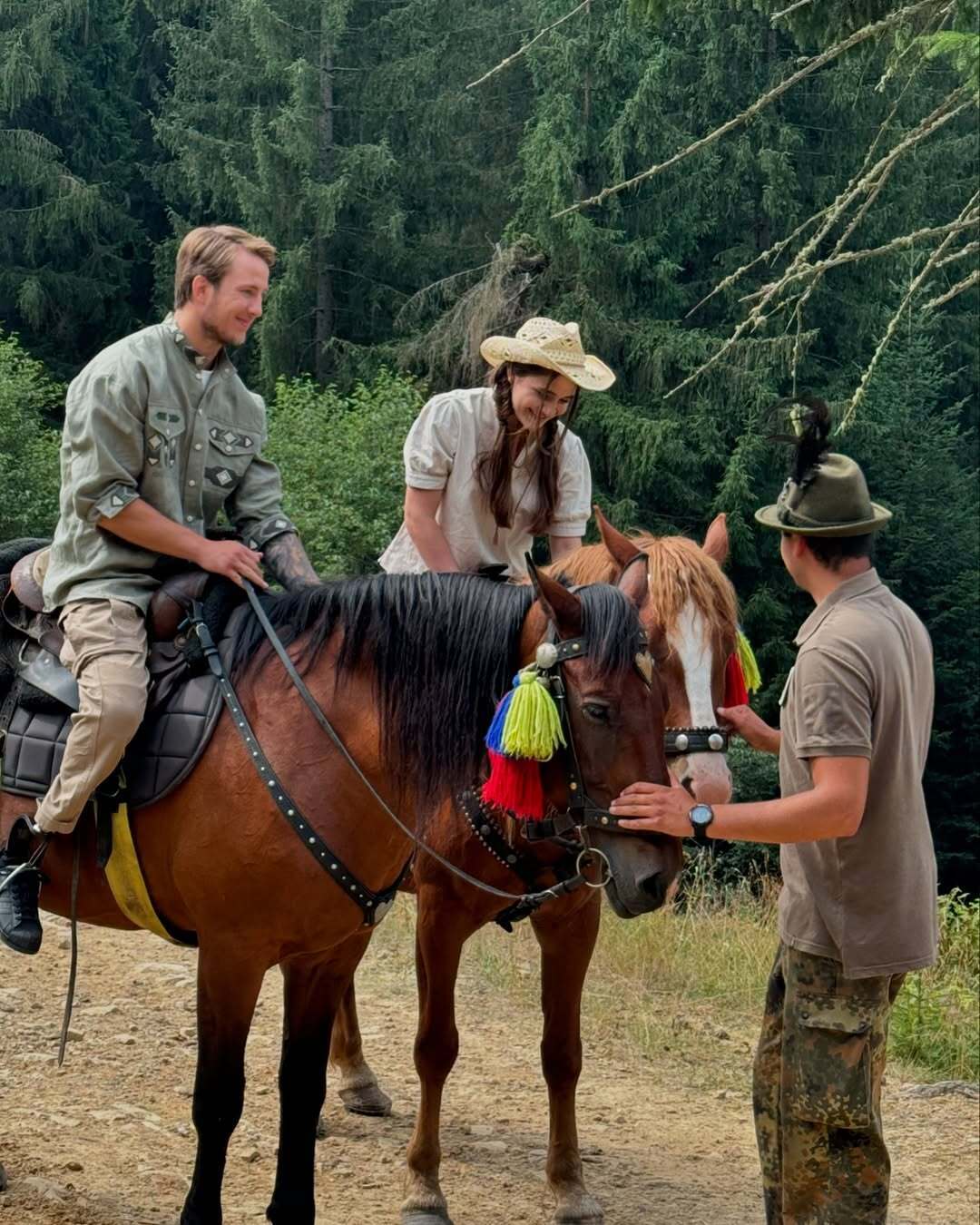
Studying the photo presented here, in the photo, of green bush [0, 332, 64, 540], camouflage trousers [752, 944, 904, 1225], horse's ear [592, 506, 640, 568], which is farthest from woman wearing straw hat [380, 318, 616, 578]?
green bush [0, 332, 64, 540]

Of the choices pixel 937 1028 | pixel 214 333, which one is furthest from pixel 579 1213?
pixel 214 333

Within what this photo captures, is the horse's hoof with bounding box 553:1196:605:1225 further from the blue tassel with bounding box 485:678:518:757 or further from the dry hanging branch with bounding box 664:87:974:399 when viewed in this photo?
the dry hanging branch with bounding box 664:87:974:399

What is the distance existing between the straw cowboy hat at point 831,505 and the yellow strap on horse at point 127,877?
1821 mm

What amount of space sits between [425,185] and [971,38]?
29.3 meters

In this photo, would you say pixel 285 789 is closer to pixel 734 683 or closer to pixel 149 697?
pixel 149 697

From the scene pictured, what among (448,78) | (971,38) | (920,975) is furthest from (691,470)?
(971,38)

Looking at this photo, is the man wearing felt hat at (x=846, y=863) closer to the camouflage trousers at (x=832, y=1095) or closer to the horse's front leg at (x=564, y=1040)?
the camouflage trousers at (x=832, y=1095)

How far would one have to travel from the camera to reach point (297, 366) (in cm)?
3178

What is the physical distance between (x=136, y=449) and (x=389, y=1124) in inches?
115

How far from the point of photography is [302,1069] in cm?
423

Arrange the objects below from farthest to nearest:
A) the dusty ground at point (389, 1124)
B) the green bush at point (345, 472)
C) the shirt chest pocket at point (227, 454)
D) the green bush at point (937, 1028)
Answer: the green bush at point (345, 472), the green bush at point (937, 1028), the dusty ground at point (389, 1124), the shirt chest pocket at point (227, 454)

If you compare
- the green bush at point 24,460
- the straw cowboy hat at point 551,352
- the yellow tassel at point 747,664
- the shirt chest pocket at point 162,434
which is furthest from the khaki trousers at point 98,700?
the green bush at point 24,460

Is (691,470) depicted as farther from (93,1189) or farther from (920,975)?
(93,1189)

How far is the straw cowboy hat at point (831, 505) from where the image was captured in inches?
144
